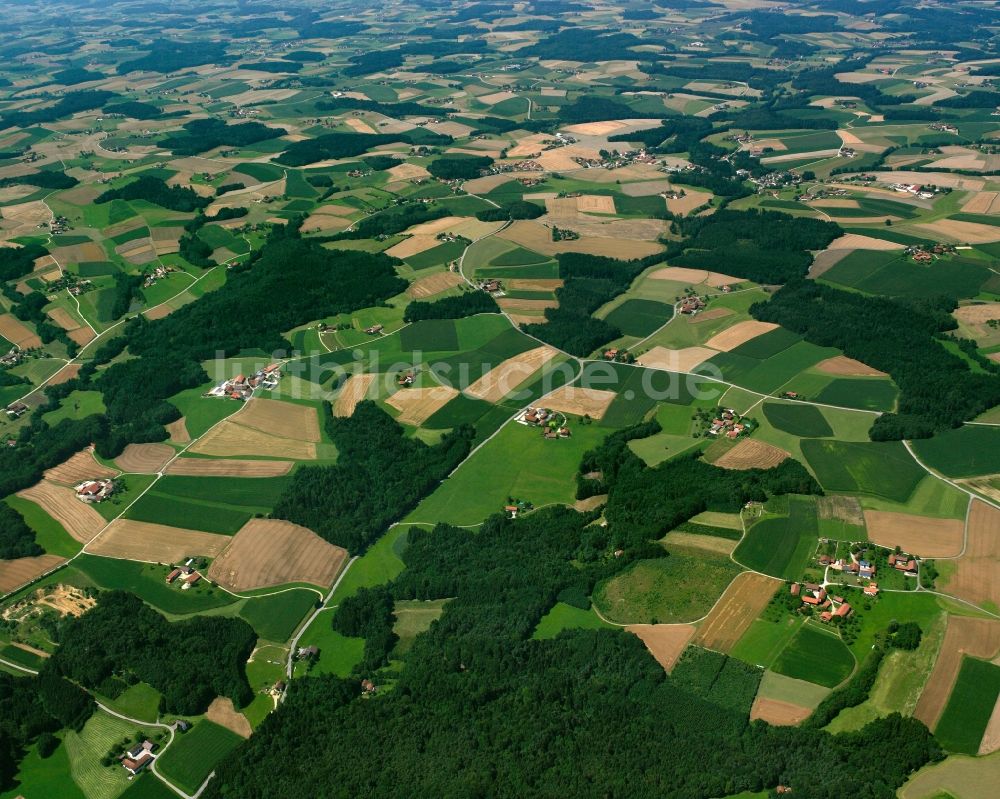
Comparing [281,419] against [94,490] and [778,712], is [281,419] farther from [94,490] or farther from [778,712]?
[778,712]

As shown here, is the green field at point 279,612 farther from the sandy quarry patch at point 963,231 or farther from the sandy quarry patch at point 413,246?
the sandy quarry patch at point 963,231

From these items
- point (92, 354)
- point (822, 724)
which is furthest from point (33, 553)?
point (822, 724)

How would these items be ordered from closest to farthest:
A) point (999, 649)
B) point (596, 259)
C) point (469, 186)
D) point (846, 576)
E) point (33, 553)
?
point (999, 649), point (846, 576), point (33, 553), point (596, 259), point (469, 186)

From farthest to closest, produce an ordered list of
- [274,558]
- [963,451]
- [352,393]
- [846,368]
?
[352,393] < [846,368] < [963,451] < [274,558]

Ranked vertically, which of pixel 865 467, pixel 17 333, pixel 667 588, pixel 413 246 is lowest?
pixel 17 333

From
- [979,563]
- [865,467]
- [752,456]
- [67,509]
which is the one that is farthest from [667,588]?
[67,509]

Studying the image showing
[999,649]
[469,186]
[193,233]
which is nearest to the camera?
[999,649]

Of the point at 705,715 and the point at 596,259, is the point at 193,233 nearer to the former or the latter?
the point at 596,259
